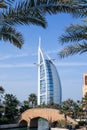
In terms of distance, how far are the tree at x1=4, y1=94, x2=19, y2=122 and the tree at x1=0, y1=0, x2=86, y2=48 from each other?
80.0 m

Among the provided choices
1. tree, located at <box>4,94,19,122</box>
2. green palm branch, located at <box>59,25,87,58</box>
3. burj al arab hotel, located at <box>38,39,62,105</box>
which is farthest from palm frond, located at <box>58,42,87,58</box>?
burj al arab hotel, located at <box>38,39,62,105</box>

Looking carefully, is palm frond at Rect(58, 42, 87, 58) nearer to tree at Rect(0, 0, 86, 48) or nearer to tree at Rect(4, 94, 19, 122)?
tree at Rect(0, 0, 86, 48)

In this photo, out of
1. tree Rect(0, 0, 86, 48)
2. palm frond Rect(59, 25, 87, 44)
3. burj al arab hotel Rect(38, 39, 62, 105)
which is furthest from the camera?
burj al arab hotel Rect(38, 39, 62, 105)

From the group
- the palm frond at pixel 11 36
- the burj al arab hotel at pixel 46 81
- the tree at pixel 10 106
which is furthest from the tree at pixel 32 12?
the burj al arab hotel at pixel 46 81

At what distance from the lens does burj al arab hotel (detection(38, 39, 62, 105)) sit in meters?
158

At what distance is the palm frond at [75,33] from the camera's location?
15648 mm

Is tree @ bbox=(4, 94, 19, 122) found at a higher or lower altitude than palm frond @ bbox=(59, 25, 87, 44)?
higher

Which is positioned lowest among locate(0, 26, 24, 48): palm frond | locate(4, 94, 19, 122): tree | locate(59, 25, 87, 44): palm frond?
locate(0, 26, 24, 48): palm frond

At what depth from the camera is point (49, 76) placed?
160m

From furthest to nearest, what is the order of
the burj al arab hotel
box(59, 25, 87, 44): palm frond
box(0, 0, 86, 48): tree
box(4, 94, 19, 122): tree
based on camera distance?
the burj al arab hotel, box(4, 94, 19, 122): tree, box(59, 25, 87, 44): palm frond, box(0, 0, 86, 48): tree

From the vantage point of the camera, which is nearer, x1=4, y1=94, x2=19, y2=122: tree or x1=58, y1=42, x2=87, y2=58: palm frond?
x1=58, y1=42, x2=87, y2=58: palm frond

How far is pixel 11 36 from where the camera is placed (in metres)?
11.9

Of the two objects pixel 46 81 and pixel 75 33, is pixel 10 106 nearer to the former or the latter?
pixel 46 81

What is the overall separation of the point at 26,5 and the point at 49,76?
150 metres
